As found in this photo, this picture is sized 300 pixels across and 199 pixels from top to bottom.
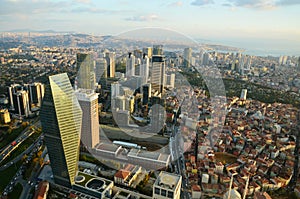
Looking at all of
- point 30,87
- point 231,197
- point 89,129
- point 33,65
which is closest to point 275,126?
point 231,197

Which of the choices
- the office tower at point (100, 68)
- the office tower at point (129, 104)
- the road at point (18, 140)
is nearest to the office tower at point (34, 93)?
the road at point (18, 140)

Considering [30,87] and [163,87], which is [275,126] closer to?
[163,87]

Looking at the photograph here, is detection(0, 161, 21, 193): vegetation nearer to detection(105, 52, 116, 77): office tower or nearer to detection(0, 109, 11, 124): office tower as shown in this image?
detection(0, 109, 11, 124): office tower

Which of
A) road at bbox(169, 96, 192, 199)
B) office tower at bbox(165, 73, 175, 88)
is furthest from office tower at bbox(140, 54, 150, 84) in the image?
road at bbox(169, 96, 192, 199)

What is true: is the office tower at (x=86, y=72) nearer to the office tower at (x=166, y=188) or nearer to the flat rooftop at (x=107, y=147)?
the flat rooftop at (x=107, y=147)

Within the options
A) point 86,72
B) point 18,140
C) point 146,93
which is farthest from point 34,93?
point 146,93

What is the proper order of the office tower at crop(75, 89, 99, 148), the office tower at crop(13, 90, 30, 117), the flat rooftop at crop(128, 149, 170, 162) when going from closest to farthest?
the office tower at crop(75, 89, 99, 148) → the flat rooftop at crop(128, 149, 170, 162) → the office tower at crop(13, 90, 30, 117)
